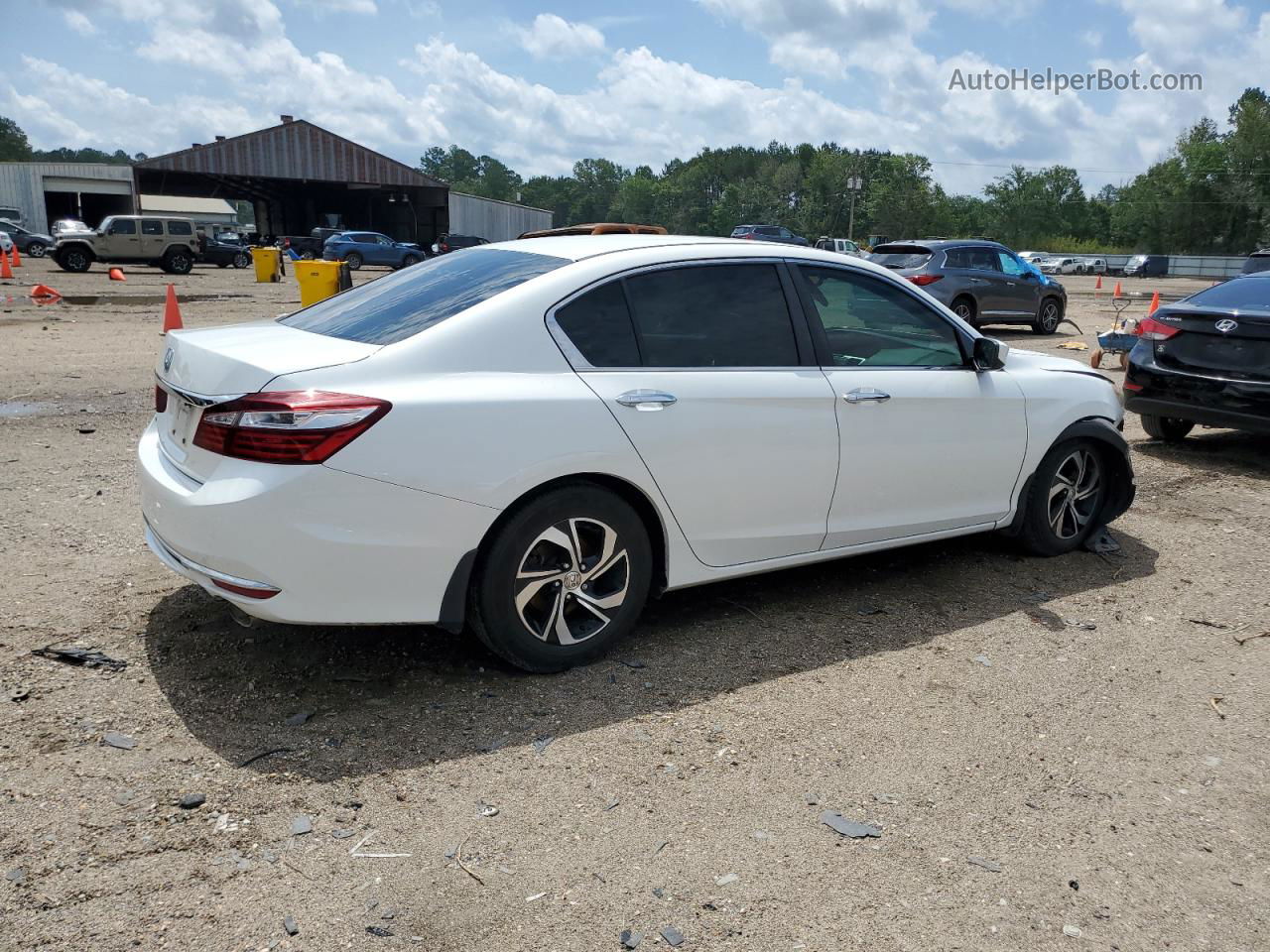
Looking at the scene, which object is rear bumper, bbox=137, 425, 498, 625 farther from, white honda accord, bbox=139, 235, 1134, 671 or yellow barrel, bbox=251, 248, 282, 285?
yellow barrel, bbox=251, 248, 282, 285

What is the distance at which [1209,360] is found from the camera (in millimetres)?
7953

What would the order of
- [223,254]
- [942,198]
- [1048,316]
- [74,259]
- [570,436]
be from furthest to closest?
[942,198] < [223,254] < [74,259] < [1048,316] < [570,436]

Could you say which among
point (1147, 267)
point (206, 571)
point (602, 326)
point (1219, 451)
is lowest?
point (1219, 451)

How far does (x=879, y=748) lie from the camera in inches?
139

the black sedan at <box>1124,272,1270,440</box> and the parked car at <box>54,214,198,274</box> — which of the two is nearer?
the black sedan at <box>1124,272,1270,440</box>

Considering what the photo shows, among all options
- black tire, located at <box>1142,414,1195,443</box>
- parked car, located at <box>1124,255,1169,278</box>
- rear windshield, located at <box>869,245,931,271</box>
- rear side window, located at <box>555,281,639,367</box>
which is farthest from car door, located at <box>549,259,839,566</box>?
parked car, located at <box>1124,255,1169,278</box>

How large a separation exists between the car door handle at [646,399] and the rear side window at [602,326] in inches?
5.5

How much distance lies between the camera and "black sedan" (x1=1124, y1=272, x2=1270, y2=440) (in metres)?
7.62

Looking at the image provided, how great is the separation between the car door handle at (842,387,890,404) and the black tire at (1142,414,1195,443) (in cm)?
558

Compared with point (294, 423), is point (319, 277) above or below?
below

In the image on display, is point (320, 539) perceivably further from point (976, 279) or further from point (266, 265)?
point (266, 265)

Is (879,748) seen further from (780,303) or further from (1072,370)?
(1072,370)

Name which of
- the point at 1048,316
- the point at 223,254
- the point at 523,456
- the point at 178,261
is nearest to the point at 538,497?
the point at 523,456

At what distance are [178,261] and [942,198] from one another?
97.4 metres
